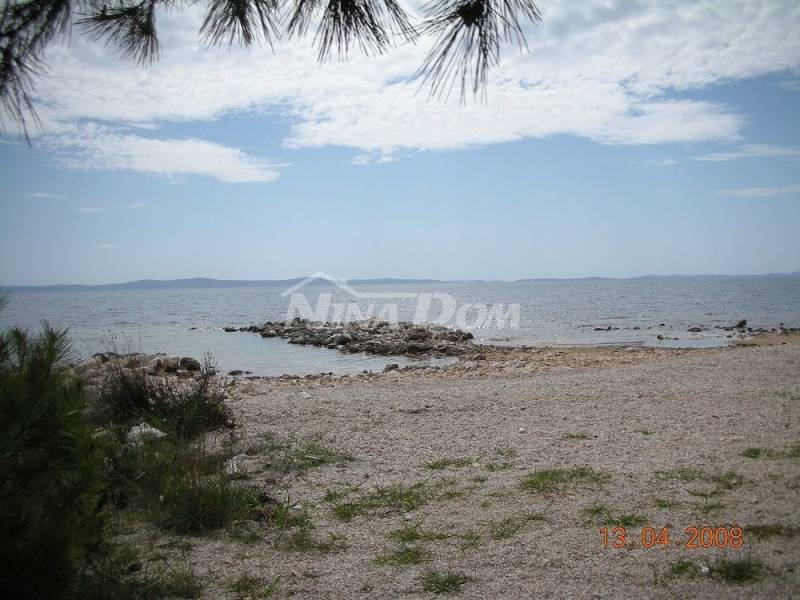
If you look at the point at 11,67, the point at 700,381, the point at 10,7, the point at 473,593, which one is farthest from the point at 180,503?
the point at 700,381

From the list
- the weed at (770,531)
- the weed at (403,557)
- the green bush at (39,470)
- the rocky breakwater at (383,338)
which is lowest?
the rocky breakwater at (383,338)

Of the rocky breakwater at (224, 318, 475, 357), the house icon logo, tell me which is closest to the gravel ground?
the rocky breakwater at (224, 318, 475, 357)

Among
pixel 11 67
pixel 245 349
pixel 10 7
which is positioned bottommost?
pixel 245 349

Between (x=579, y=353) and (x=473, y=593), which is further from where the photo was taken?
(x=579, y=353)

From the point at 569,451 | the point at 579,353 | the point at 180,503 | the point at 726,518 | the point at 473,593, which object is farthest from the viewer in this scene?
the point at 579,353

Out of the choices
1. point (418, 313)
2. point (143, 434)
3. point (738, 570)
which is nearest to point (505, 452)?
point (738, 570)

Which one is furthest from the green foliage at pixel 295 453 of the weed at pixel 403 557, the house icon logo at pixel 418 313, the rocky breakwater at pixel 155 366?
the house icon logo at pixel 418 313

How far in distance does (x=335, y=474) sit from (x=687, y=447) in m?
3.15

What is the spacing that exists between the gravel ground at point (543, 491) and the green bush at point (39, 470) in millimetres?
1092

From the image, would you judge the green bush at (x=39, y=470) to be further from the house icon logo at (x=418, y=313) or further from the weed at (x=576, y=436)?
the house icon logo at (x=418, y=313)

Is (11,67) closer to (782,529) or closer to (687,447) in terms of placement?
(782,529)

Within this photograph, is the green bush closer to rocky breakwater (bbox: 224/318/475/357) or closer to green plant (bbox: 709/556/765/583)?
green plant (bbox: 709/556/765/583)

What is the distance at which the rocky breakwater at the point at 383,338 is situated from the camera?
2112 cm

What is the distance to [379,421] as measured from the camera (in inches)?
289
